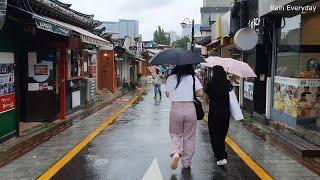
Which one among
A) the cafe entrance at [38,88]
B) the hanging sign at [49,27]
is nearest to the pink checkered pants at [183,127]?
the hanging sign at [49,27]

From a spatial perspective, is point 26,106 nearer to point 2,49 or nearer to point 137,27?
point 2,49

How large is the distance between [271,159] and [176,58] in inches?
112

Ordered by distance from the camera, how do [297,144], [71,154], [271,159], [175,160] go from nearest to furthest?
[175,160]
[271,159]
[71,154]
[297,144]

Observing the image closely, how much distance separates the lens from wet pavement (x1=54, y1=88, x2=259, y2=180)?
7.48 m

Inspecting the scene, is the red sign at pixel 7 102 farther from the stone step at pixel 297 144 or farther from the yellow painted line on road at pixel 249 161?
the stone step at pixel 297 144

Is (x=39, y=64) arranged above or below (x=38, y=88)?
above

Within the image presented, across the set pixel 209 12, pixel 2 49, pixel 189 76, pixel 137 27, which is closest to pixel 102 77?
pixel 2 49

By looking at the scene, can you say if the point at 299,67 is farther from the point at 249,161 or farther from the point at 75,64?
the point at 75,64

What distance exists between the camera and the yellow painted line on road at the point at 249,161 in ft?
24.8

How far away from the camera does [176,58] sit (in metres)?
7.72

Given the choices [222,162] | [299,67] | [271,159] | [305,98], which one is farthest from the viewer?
[299,67]

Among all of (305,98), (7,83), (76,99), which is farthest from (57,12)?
(305,98)

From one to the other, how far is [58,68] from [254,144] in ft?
23.9

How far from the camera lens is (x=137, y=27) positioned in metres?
93.0
